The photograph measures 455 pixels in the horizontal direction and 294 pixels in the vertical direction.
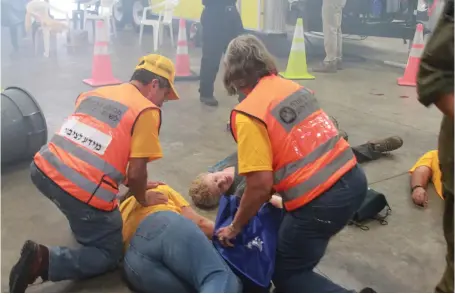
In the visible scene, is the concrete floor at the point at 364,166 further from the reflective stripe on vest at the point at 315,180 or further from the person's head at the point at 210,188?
the reflective stripe on vest at the point at 315,180

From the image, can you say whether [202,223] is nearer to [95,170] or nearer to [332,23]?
[95,170]

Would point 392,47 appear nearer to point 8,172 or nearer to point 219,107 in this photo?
point 219,107

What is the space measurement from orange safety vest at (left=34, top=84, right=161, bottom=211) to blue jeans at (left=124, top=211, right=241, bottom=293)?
27 cm

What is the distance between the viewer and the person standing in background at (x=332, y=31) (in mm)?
7094

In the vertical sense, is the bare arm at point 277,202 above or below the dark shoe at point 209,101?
above

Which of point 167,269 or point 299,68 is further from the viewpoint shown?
point 299,68

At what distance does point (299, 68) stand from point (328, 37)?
0.72 m

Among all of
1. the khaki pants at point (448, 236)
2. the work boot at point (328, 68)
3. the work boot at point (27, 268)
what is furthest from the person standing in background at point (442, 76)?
the work boot at point (328, 68)

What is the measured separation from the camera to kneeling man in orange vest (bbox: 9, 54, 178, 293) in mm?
2254

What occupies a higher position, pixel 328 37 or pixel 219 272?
pixel 328 37

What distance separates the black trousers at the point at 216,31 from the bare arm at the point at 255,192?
3.48m

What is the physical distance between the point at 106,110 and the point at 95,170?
271mm

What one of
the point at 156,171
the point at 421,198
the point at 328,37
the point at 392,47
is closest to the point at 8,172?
the point at 156,171

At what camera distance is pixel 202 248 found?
6.93ft
